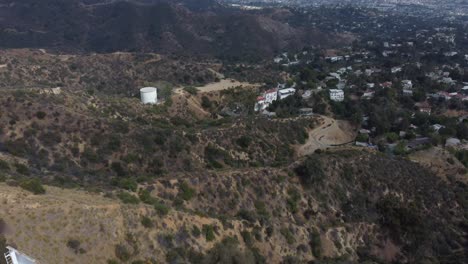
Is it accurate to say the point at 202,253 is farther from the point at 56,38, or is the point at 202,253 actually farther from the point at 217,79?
the point at 56,38

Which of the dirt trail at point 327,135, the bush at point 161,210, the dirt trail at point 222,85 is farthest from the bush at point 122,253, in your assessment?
the dirt trail at point 222,85

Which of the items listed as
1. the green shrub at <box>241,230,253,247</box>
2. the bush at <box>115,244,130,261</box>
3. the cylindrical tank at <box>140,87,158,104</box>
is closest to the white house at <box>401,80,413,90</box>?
the cylindrical tank at <box>140,87,158,104</box>

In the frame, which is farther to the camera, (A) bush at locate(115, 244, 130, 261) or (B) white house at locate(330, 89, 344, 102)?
(B) white house at locate(330, 89, 344, 102)

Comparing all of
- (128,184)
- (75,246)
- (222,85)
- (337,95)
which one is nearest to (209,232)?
(128,184)

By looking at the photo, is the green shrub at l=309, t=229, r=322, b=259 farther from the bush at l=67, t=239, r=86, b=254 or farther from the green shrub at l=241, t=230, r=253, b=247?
the bush at l=67, t=239, r=86, b=254

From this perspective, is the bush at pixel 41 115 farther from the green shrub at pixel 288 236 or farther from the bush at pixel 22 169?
the green shrub at pixel 288 236
